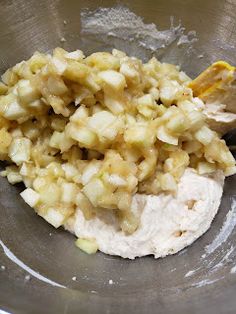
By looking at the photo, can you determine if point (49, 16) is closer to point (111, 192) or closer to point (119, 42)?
point (119, 42)

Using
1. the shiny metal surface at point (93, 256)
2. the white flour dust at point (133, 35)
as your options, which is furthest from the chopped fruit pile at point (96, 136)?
the white flour dust at point (133, 35)

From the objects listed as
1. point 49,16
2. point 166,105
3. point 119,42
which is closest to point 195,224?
point 166,105

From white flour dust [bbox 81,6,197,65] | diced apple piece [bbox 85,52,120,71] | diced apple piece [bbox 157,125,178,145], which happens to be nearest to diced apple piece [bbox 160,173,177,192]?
diced apple piece [bbox 157,125,178,145]

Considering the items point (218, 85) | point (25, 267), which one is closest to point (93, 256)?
point (25, 267)

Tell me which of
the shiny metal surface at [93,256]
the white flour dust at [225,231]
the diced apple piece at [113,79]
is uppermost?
the diced apple piece at [113,79]

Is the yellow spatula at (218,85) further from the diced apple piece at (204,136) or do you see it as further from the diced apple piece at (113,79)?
the diced apple piece at (113,79)

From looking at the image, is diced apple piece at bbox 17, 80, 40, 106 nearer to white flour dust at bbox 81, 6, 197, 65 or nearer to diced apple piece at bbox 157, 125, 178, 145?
diced apple piece at bbox 157, 125, 178, 145

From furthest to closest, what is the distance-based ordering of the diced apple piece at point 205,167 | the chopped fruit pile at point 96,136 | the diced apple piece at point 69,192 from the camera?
the diced apple piece at point 205,167, the diced apple piece at point 69,192, the chopped fruit pile at point 96,136

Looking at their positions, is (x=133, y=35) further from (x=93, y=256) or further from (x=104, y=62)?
(x=93, y=256)
